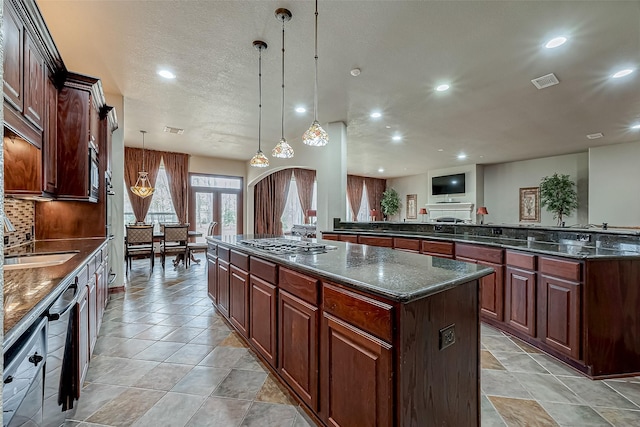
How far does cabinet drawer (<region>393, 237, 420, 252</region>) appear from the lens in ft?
13.3

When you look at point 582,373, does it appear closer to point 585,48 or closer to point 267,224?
point 585,48

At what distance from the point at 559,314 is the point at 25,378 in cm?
333

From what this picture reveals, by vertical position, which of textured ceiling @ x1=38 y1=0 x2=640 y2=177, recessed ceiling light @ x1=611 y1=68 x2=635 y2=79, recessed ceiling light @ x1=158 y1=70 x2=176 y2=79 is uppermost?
recessed ceiling light @ x1=158 y1=70 x2=176 y2=79

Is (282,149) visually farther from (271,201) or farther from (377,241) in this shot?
(271,201)

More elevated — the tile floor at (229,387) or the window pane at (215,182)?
the window pane at (215,182)

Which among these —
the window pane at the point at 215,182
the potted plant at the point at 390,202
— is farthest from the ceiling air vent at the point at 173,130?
the potted plant at the point at 390,202

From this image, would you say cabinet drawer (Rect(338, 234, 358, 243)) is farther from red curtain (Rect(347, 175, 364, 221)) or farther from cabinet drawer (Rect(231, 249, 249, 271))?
red curtain (Rect(347, 175, 364, 221))

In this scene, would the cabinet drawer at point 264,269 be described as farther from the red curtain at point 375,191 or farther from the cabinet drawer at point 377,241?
the red curtain at point 375,191

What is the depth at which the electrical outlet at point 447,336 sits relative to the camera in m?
1.32

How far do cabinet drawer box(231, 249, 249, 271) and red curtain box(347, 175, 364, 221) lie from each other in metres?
9.80

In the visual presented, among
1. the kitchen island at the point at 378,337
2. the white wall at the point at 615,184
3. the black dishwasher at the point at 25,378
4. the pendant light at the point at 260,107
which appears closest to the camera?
the black dishwasher at the point at 25,378

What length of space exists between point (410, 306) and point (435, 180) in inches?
416

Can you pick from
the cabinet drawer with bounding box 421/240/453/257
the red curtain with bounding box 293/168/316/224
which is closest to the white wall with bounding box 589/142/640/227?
the cabinet drawer with bounding box 421/240/453/257

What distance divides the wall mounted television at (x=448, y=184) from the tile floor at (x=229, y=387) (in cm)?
796
